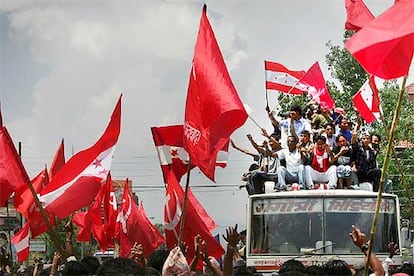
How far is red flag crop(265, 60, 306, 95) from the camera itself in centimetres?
1688

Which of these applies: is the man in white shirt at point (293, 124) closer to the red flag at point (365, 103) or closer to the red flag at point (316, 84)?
the red flag at point (365, 103)

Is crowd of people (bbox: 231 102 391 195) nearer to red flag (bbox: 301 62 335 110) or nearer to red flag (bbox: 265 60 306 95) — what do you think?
red flag (bbox: 301 62 335 110)

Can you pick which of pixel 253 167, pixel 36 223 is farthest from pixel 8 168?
pixel 253 167

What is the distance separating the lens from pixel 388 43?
7086 millimetres

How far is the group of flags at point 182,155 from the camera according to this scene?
24.0ft

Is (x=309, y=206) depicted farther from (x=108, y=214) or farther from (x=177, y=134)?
(x=108, y=214)

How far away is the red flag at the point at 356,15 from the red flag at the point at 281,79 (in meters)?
5.38

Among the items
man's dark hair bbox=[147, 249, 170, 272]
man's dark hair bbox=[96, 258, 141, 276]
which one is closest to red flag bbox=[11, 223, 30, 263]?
man's dark hair bbox=[147, 249, 170, 272]

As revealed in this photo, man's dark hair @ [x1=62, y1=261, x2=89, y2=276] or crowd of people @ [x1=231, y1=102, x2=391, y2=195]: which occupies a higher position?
crowd of people @ [x1=231, y1=102, x2=391, y2=195]

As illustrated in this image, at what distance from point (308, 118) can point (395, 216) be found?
3.50 metres

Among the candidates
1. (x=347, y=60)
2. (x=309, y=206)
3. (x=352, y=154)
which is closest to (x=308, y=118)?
(x=352, y=154)

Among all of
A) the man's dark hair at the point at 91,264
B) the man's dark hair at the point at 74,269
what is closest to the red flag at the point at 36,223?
the man's dark hair at the point at 91,264

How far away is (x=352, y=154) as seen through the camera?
13.3m

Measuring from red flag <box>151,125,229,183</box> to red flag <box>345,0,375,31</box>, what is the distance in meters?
2.17
